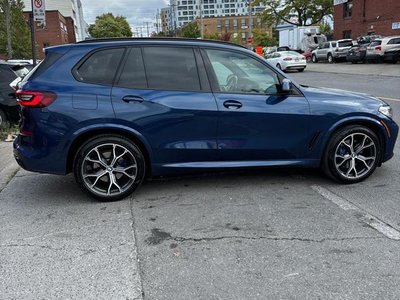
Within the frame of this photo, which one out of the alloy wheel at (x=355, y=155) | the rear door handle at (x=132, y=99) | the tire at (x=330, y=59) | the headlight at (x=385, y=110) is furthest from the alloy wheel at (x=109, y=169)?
the tire at (x=330, y=59)

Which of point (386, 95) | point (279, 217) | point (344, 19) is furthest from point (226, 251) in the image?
point (344, 19)

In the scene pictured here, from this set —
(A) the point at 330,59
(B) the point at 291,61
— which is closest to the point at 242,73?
(B) the point at 291,61

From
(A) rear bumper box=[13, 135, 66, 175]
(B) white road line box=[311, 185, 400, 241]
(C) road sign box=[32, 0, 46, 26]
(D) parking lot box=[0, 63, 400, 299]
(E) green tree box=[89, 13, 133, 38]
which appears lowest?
(B) white road line box=[311, 185, 400, 241]

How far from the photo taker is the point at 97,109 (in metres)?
4.45

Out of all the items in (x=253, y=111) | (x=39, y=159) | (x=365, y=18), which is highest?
(x=365, y=18)

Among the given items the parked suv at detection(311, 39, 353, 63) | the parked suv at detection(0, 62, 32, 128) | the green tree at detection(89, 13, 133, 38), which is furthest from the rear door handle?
the green tree at detection(89, 13, 133, 38)

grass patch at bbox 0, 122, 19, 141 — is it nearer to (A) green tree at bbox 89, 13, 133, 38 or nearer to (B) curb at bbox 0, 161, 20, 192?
(B) curb at bbox 0, 161, 20, 192

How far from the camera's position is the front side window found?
4.81m

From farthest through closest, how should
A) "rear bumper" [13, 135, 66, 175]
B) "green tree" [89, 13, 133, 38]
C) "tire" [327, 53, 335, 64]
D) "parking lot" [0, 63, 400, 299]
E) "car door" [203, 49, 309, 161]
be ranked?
"green tree" [89, 13, 133, 38]
"tire" [327, 53, 335, 64]
"car door" [203, 49, 309, 161]
"rear bumper" [13, 135, 66, 175]
"parking lot" [0, 63, 400, 299]

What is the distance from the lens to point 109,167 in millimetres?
4633

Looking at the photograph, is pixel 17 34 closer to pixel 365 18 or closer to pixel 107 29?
pixel 365 18

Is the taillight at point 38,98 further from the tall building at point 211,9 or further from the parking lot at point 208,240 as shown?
the tall building at point 211,9

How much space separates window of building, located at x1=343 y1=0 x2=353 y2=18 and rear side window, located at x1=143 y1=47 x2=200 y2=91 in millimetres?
40956

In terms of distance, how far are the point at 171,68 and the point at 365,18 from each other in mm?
38558
